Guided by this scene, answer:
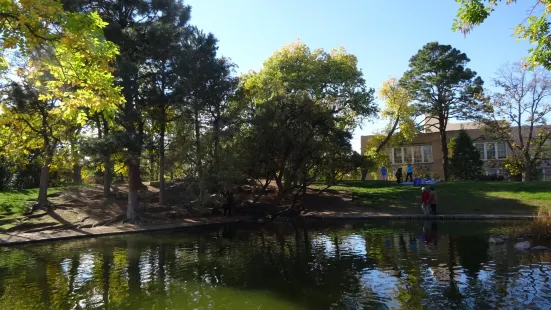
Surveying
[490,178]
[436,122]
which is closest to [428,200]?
[490,178]

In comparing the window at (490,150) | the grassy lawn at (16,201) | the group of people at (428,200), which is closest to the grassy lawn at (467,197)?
the group of people at (428,200)

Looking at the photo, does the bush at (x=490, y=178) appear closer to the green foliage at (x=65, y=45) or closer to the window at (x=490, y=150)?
the window at (x=490, y=150)

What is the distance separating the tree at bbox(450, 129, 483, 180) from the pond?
2541 centimetres

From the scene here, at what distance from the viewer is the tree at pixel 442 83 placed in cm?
3866

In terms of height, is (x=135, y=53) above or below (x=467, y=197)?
above

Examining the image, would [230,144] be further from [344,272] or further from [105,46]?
[105,46]

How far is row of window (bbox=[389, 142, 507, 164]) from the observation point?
48.3 meters

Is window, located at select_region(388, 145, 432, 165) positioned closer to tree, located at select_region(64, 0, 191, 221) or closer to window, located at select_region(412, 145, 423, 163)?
window, located at select_region(412, 145, 423, 163)

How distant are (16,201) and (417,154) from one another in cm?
4137

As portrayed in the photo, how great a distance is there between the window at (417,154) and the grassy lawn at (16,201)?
38355 mm

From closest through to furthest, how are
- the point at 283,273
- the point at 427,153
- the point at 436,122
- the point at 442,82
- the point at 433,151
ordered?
the point at 283,273
the point at 442,82
the point at 436,122
the point at 433,151
the point at 427,153

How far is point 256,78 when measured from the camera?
3388 cm

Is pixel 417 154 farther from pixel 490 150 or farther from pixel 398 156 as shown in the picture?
pixel 490 150

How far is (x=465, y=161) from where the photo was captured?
4141cm
